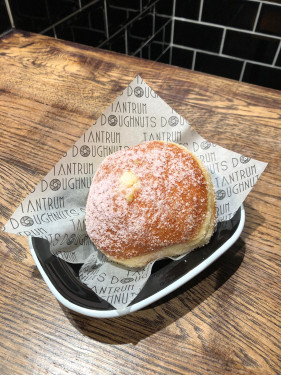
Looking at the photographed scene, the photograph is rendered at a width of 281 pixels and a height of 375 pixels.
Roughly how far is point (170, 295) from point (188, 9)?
74.3 inches

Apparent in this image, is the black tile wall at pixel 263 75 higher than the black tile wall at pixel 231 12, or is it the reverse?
the black tile wall at pixel 231 12

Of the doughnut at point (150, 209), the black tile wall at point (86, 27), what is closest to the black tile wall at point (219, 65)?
the black tile wall at point (86, 27)

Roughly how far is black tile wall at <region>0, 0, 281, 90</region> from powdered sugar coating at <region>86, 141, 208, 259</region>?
3.61 ft

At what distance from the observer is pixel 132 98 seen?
75cm

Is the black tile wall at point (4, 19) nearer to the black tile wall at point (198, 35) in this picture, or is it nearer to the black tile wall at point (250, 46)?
the black tile wall at point (198, 35)

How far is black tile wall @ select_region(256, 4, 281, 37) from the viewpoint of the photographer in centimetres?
178

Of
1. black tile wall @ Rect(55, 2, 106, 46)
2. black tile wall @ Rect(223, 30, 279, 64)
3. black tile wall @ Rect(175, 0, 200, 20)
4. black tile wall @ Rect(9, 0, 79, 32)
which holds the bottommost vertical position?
black tile wall @ Rect(223, 30, 279, 64)

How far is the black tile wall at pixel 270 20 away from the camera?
1.78 metres

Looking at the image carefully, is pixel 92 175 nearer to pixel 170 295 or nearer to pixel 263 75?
pixel 170 295

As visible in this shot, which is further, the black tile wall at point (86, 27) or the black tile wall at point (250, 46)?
the black tile wall at point (250, 46)

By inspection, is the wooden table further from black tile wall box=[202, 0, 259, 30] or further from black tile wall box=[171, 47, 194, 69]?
black tile wall box=[171, 47, 194, 69]

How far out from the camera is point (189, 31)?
6.73ft

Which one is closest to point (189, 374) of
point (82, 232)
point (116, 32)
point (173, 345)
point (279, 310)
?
point (173, 345)

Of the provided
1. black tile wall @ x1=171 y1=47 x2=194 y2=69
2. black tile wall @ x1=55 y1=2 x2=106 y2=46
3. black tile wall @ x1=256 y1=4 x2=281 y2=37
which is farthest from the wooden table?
black tile wall @ x1=171 y1=47 x2=194 y2=69
